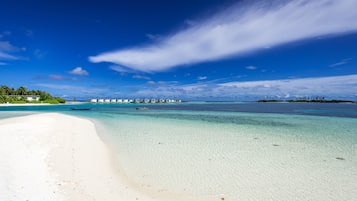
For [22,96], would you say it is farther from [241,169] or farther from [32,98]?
[241,169]

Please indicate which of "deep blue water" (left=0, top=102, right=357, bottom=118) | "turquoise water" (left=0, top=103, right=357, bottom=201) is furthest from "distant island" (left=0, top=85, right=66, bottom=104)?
"turquoise water" (left=0, top=103, right=357, bottom=201)

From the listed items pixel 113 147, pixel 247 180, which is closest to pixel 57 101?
pixel 113 147

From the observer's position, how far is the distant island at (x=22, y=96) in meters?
73.9

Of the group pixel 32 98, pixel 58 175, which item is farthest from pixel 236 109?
pixel 32 98

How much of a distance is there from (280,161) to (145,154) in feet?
17.7

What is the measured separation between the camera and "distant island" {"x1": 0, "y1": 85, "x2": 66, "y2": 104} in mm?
73950

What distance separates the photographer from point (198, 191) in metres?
4.64

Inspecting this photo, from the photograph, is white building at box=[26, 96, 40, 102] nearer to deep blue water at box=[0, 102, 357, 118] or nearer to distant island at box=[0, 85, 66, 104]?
distant island at box=[0, 85, 66, 104]

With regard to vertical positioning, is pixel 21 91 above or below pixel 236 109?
above

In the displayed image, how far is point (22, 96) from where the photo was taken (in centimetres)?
8219

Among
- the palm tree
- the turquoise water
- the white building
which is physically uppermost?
the palm tree

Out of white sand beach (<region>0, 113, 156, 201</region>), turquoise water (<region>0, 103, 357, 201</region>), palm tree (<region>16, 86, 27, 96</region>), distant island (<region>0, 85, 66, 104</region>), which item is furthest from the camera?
palm tree (<region>16, 86, 27, 96</region>)

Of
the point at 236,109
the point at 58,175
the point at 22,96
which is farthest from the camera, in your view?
the point at 22,96

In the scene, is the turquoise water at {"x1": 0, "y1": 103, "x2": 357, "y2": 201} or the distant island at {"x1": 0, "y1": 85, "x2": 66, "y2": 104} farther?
the distant island at {"x1": 0, "y1": 85, "x2": 66, "y2": 104}
